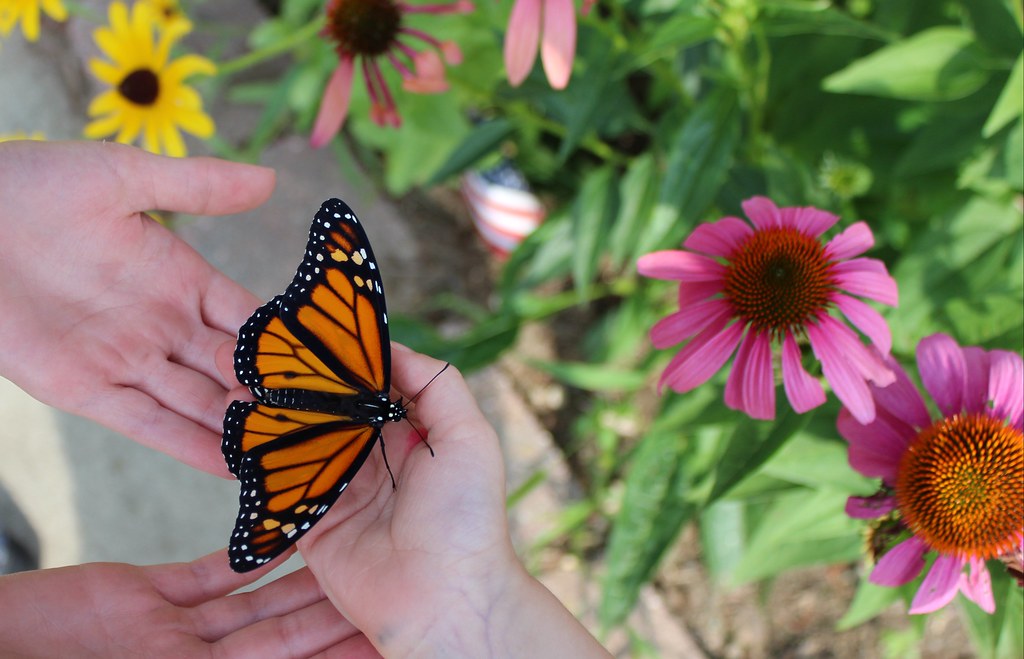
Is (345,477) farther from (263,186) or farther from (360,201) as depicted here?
(360,201)

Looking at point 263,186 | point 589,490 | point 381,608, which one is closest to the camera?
point 381,608

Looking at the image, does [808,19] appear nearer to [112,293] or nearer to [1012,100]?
[1012,100]

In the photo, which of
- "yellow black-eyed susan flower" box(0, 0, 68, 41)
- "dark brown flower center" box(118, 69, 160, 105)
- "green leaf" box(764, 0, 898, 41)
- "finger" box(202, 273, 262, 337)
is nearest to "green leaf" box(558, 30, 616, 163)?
"green leaf" box(764, 0, 898, 41)

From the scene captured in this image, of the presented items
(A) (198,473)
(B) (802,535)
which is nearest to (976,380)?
(B) (802,535)

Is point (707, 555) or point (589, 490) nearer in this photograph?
point (707, 555)

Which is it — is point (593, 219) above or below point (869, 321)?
above

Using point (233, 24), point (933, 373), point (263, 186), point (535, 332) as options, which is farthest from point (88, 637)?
→ point (233, 24)
